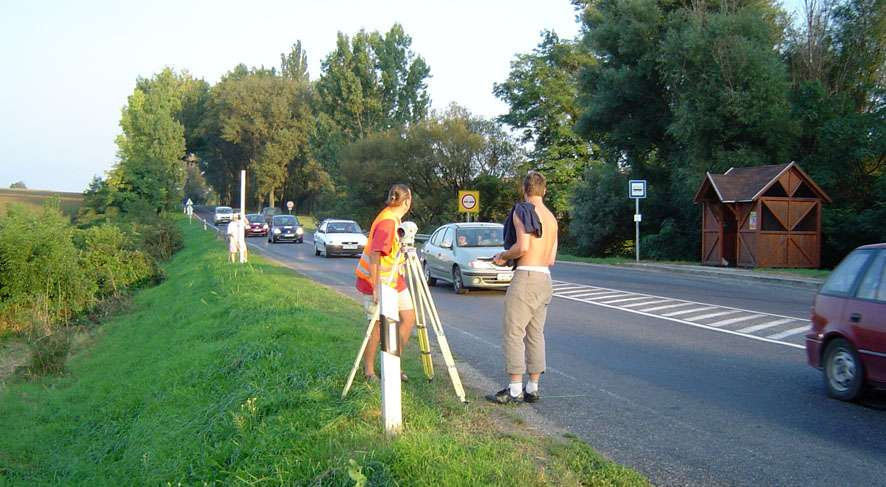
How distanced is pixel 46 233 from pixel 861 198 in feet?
100

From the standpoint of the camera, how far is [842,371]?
7.37m

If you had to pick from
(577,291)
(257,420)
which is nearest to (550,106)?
(577,291)

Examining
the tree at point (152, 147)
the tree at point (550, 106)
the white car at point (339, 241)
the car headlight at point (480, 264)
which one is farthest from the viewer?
the tree at point (550, 106)

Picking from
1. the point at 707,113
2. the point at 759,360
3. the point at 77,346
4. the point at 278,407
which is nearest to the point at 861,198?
the point at 707,113

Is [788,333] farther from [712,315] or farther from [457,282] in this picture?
[457,282]

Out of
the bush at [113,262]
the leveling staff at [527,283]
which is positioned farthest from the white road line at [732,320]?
the bush at [113,262]

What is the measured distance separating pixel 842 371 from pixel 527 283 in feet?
10.8

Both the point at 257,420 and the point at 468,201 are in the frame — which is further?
the point at 468,201

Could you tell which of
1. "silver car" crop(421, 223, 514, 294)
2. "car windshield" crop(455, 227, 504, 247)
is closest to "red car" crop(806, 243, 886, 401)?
"silver car" crop(421, 223, 514, 294)

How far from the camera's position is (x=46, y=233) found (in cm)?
2405

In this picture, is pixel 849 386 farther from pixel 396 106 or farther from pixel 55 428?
pixel 396 106

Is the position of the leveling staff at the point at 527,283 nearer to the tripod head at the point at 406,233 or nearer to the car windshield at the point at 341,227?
the tripod head at the point at 406,233

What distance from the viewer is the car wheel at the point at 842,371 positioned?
23.4ft

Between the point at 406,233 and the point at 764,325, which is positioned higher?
the point at 406,233
